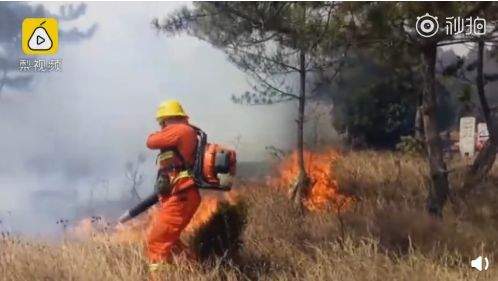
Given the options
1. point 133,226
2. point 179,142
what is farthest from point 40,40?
point 133,226

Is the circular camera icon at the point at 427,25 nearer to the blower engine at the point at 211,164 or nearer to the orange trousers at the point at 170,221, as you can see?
the blower engine at the point at 211,164

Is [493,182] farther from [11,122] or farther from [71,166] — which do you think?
[11,122]

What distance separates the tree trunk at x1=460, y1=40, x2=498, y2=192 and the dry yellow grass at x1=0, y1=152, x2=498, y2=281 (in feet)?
0.25

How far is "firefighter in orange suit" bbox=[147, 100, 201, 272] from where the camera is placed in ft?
15.0

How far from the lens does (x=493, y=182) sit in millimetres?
4934

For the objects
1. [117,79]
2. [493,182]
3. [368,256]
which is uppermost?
[117,79]

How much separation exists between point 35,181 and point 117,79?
2.57 ft

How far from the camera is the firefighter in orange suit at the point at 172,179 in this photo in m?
4.57

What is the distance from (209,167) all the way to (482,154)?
1.73m

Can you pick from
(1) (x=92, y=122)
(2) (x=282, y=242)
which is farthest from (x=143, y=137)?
(2) (x=282, y=242)

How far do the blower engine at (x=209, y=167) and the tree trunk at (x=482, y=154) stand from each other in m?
1.52

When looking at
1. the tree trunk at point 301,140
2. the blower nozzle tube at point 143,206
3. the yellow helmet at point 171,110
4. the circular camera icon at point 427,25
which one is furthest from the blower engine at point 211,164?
the circular camera icon at point 427,25

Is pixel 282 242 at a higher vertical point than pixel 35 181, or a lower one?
lower

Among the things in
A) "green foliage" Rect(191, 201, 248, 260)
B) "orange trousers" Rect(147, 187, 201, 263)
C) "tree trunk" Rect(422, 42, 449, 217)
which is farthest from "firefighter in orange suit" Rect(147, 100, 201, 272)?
"tree trunk" Rect(422, 42, 449, 217)
